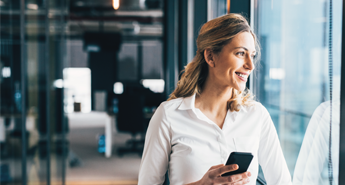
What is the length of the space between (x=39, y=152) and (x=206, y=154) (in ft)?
8.81

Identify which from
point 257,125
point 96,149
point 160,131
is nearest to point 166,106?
point 160,131

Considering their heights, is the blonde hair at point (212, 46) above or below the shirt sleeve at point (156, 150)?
above

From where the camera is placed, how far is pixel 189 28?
10.1ft

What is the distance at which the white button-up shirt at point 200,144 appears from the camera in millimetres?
1077

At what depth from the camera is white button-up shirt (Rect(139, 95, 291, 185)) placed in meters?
1.08

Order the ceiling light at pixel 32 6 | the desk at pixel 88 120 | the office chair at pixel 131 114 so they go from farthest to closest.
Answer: the desk at pixel 88 120 → the office chair at pixel 131 114 → the ceiling light at pixel 32 6

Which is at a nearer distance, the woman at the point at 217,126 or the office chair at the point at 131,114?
the woman at the point at 217,126

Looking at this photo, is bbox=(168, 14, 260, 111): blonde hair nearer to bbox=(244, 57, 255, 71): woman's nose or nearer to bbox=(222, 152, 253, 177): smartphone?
bbox=(244, 57, 255, 71): woman's nose

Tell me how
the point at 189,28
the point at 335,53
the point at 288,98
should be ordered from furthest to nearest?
the point at 288,98, the point at 189,28, the point at 335,53

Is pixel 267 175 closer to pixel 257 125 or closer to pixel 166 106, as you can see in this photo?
pixel 257 125

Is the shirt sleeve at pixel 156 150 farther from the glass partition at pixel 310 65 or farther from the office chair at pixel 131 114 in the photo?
the office chair at pixel 131 114

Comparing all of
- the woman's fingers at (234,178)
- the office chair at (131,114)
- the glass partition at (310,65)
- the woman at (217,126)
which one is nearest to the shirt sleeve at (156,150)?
the woman at (217,126)

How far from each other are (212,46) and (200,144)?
1.22 feet

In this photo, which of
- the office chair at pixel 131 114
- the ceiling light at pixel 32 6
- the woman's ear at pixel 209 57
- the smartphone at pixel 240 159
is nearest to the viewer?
the smartphone at pixel 240 159
